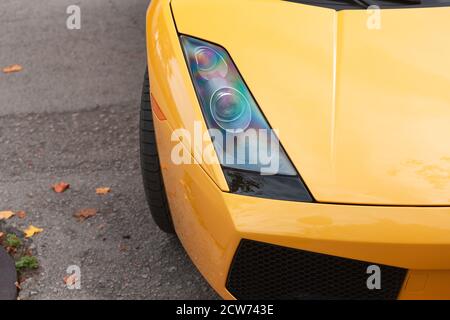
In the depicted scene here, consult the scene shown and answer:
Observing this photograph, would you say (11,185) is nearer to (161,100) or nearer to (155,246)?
(155,246)

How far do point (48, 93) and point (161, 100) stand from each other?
88.0 inches

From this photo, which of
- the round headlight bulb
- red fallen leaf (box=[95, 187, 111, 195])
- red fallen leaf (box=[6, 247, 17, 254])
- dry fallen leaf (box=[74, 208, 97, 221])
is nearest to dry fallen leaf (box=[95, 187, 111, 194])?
red fallen leaf (box=[95, 187, 111, 195])

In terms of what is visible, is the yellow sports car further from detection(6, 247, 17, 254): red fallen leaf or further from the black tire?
detection(6, 247, 17, 254): red fallen leaf

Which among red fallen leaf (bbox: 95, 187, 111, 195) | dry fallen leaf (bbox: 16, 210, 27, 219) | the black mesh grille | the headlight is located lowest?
dry fallen leaf (bbox: 16, 210, 27, 219)

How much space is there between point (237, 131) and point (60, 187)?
1.50 m

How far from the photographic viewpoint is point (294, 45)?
241 centimetres

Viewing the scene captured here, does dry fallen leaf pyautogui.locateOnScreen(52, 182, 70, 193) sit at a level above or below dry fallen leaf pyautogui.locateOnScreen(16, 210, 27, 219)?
above

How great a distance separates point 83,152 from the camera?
12.4 feet

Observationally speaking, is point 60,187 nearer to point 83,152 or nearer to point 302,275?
point 83,152

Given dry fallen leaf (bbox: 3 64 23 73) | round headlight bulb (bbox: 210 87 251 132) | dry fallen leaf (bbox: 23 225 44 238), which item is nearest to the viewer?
round headlight bulb (bbox: 210 87 251 132)

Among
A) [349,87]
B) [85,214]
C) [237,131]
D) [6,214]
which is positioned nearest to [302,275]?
[237,131]

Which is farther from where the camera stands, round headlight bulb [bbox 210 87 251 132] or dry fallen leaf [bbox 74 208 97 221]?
dry fallen leaf [bbox 74 208 97 221]

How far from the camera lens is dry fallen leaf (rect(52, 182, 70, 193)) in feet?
11.3
